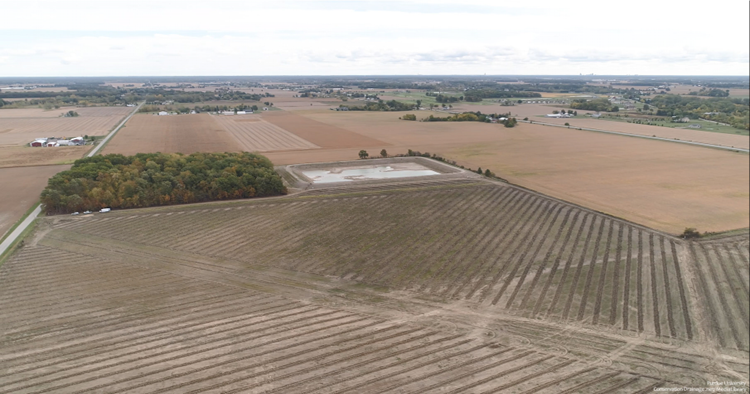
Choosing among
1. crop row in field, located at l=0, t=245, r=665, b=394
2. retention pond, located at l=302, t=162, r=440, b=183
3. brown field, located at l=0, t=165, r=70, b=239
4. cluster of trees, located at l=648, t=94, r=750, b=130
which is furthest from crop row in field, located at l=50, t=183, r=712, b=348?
cluster of trees, located at l=648, t=94, r=750, b=130

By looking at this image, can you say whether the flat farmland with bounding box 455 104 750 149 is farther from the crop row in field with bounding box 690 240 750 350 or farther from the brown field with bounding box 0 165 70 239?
the brown field with bounding box 0 165 70 239

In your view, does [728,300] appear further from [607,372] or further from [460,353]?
[460,353]

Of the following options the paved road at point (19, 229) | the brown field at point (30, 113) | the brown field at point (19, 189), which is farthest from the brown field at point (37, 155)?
the brown field at point (30, 113)

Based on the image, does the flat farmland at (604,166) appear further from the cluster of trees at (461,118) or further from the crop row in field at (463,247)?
the cluster of trees at (461,118)

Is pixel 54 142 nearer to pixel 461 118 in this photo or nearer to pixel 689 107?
pixel 461 118

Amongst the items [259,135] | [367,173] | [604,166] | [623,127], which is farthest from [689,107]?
[259,135]

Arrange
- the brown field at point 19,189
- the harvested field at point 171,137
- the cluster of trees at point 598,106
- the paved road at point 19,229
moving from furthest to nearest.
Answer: the cluster of trees at point 598,106 < the harvested field at point 171,137 < the brown field at point 19,189 < the paved road at point 19,229
